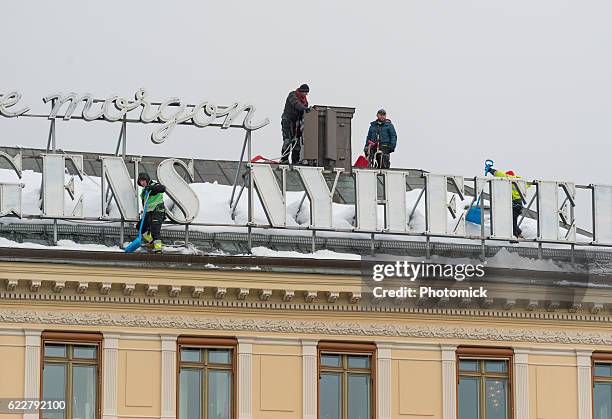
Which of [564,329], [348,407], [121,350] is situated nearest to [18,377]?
[121,350]

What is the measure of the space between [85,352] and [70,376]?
0.73 meters

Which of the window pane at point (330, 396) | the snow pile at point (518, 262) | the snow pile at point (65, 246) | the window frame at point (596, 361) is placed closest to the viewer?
the snow pile at point (65, 246)

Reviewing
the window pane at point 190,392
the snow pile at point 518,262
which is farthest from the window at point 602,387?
→ the window pane at point 190,392

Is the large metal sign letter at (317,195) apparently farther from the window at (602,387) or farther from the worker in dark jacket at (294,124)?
the window at (602,387)

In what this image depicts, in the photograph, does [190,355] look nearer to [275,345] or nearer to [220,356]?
[220,356]

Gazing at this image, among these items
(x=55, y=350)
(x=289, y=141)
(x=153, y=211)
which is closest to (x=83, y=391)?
(x=55, y=350)

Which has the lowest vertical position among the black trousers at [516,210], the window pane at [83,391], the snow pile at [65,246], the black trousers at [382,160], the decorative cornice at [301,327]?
the window pane at [83,391]

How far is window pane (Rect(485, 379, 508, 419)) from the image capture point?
7450cm

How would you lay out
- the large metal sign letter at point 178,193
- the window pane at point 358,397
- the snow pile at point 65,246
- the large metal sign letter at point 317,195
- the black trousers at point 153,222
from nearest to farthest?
the snow pile at point 65,246 < the black trousers at point 153,222 < the window pane at point 358,397 < the large metal sign letter at point 178,193 < the large metal sign letter at point 317,195

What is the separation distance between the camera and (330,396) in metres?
73.4

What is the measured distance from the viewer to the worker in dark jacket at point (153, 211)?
72875 mm

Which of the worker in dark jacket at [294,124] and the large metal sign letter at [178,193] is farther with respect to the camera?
the worker in dark jacket at [294,124]

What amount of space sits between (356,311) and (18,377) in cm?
876

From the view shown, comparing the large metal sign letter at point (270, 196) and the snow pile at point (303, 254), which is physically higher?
the large metal sign letter at point (270, 196)
